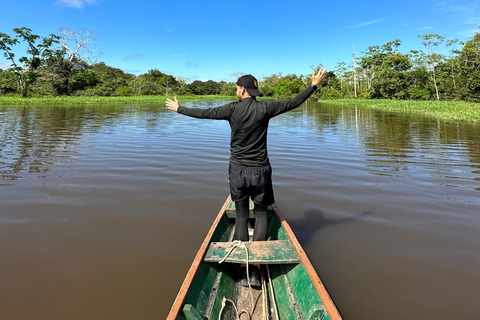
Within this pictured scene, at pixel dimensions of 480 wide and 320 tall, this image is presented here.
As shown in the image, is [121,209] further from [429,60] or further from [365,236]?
[429,60]

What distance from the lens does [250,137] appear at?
273cm

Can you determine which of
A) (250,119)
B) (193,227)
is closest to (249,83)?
(250,119)

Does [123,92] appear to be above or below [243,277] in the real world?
above

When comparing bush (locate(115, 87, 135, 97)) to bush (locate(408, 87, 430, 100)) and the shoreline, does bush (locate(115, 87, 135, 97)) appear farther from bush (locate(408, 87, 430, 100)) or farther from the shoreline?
bush (locate(408, 87, 430, 100))

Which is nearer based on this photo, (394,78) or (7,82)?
(394,78)

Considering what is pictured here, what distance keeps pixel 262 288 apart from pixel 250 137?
1.43 m

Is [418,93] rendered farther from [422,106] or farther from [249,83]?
[249,83]

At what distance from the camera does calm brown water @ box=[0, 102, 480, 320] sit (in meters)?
2.68

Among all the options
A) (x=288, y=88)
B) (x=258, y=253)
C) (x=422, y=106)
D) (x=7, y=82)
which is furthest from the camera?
(x=288, y=88)

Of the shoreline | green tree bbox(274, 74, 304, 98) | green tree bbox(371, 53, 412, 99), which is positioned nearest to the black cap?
the shoreline

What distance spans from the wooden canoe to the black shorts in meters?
0.44

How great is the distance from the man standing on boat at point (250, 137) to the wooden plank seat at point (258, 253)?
0.20 m

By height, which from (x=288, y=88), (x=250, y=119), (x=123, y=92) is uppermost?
(x=288, y=88)

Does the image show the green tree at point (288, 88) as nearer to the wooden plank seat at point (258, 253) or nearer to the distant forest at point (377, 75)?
the distant forest at point (377, 75)
